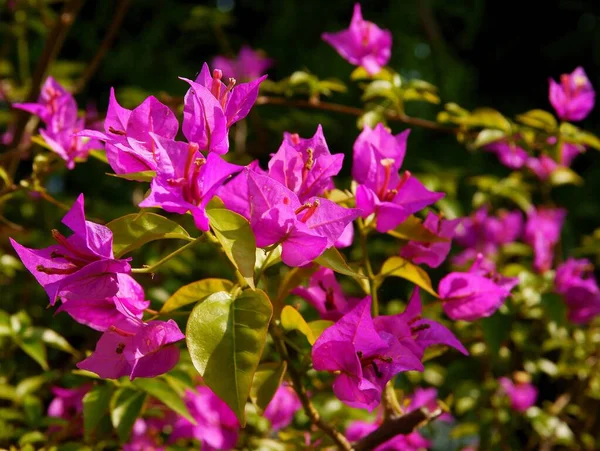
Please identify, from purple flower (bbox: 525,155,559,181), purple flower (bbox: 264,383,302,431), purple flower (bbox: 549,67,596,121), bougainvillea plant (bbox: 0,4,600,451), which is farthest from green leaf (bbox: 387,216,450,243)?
purple flower (bbox: 525,155,559,181)

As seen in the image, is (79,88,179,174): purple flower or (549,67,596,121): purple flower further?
(549,67,596,121): purple flower

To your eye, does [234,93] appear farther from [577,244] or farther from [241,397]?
[577,244]

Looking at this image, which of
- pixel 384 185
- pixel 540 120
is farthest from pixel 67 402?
pixel 540 120

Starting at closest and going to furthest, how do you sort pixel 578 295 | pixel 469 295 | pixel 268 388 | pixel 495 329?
pixel 268 388 → pixel 469 295 → pixel 495 329 → pixel 578 295

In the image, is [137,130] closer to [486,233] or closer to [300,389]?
[300,389]

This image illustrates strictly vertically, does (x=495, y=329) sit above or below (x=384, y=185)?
below

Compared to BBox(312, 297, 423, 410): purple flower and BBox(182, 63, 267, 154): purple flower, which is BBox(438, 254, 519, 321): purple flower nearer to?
BBox(312, 297, 423, 410): purple flower
